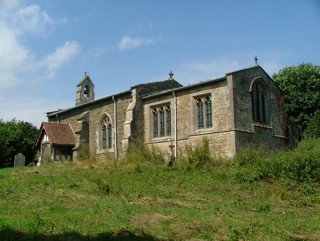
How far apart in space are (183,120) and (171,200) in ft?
40.6

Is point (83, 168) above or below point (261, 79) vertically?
below

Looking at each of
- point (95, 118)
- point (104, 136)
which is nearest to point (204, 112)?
point (104, 136)

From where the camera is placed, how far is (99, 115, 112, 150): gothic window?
3262cm

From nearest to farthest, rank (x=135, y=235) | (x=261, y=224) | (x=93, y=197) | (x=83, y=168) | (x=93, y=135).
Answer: (x=135, y=235), (x=261, y=224), (x=93, y=197), (x=83, y=168), (x=93, y=135)

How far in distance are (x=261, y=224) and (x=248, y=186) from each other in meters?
7.19

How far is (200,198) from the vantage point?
54.1 feet

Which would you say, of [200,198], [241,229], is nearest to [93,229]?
[241,229]

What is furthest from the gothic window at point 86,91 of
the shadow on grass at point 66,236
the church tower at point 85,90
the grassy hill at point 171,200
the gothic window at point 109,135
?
the shadow on grass at point 66,236

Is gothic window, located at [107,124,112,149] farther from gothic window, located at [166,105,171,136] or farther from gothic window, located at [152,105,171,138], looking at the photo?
gothic window, located at [166,105,171,136]

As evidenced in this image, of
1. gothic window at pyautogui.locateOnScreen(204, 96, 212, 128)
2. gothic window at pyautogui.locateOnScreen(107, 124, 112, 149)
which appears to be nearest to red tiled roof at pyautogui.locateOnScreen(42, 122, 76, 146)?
gothic window at pyautogui.locateOnScreen(107, 124, 112, 149)

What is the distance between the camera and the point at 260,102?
27.5 metres

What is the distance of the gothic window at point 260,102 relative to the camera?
26922mm

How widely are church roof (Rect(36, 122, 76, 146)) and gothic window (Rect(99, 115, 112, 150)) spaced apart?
2.64m

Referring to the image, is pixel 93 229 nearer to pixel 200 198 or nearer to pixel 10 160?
pixel 200 198
